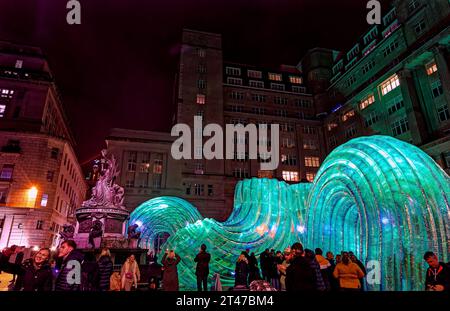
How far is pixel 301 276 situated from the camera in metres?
5.40

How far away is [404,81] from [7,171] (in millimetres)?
58110

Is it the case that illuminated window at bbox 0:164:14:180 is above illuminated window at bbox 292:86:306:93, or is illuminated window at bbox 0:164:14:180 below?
below

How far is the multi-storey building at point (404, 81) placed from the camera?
33.7m

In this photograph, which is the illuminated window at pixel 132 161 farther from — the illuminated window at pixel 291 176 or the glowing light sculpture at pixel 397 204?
the glowing light sculpture at pixel 397 204

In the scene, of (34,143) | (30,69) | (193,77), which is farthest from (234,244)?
(30,69)

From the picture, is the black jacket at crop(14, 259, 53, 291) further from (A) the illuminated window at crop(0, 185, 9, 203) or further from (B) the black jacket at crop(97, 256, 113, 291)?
(A) the illuminated window at crop(0, 185, 9, 203)

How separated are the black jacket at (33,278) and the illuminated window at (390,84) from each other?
4666 cm

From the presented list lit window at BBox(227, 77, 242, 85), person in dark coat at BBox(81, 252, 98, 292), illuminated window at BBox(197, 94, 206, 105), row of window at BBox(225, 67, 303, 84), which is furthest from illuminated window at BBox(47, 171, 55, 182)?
person in dark coat at BBox(81, 252, 98, 292)

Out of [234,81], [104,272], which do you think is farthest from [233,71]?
[104,272]

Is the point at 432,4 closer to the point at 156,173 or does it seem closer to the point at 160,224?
the point at 160,224

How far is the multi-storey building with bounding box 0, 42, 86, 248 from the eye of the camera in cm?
3962

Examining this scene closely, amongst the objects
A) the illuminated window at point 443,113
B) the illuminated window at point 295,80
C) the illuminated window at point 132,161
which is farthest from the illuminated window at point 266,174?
the illuminated window at point 443,113

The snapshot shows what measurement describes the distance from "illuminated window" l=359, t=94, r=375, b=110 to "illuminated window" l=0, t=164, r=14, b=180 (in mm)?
56678
